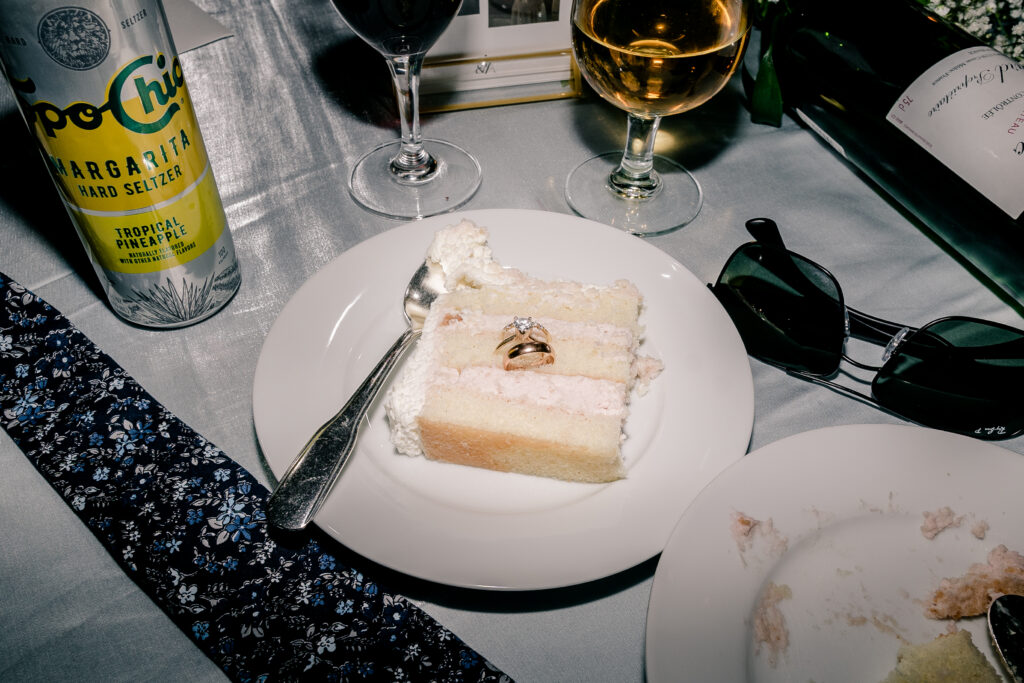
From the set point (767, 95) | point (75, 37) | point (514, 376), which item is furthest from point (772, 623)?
point (767, 95)

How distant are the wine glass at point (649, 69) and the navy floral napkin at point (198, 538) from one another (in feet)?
1.95

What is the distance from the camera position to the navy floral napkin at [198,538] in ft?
1.80

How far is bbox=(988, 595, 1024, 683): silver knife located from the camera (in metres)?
0.51

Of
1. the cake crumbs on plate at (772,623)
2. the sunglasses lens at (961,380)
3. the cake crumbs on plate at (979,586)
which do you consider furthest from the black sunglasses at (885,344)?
the cake crumbs on plate at (772,623)

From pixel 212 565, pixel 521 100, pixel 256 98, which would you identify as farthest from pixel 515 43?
pixel 212 565

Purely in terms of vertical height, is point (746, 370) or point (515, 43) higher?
point (515, 43)

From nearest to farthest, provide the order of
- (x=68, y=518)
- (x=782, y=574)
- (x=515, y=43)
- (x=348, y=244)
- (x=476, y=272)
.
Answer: (x=782, y=574), (x=68, y=518), (x=476, y=272), (x=348, y=244), (x=515, y=43)

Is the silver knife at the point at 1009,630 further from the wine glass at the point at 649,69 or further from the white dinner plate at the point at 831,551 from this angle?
the wine glass at the point at 649,69

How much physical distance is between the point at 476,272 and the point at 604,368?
183mm

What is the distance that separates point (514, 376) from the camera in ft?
2.22

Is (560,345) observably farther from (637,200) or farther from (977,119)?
(977,119)

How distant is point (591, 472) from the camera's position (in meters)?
0.63

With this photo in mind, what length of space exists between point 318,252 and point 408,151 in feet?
0.71

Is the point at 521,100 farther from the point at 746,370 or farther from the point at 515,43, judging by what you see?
the point at 746,370
